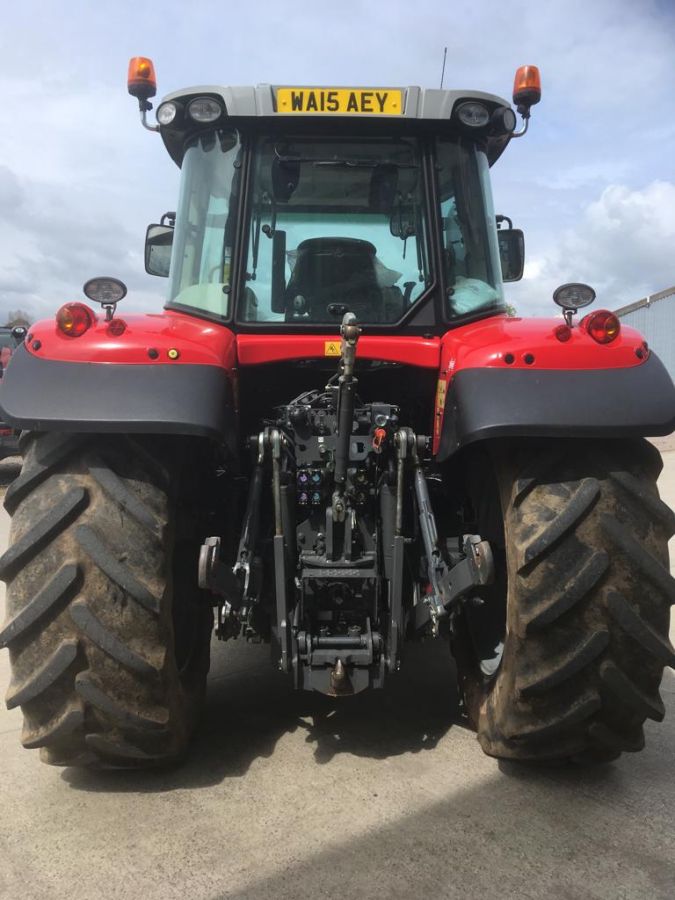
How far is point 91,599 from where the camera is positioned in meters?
2.31

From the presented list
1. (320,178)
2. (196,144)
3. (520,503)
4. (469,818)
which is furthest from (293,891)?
(196,144)

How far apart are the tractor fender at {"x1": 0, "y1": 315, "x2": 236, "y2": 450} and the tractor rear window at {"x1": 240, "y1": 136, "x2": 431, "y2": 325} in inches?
24.3

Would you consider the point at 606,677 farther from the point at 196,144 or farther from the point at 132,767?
the point at 196,144

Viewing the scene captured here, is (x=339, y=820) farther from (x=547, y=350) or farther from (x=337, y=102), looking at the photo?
(x=337, y=102)

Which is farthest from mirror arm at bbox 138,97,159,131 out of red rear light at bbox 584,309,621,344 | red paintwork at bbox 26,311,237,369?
red rear light at bbox 584,309,621,344

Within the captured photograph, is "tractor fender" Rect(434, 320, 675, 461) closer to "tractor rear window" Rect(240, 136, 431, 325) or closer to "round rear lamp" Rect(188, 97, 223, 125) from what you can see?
"tractor rear window" Rect(240, 136, 431, 325)

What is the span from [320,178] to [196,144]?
580 millimetres

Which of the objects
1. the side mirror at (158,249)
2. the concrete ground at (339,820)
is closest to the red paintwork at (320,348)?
the side mirror at (158,249)

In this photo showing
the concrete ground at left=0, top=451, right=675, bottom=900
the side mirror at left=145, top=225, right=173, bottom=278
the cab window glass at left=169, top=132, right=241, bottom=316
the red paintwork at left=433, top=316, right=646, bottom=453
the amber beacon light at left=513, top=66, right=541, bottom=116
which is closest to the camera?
the concrete ground at left=0, top=451, right=675, bottom=900

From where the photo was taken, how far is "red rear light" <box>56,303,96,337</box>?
2.48 meters

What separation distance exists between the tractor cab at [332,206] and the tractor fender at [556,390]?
2.08 ft

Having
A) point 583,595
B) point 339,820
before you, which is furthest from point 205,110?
point 339,820

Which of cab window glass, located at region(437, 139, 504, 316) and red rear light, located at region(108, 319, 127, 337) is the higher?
cab window glass, located at region(437, 139, 504, 316)

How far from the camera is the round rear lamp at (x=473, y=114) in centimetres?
309
